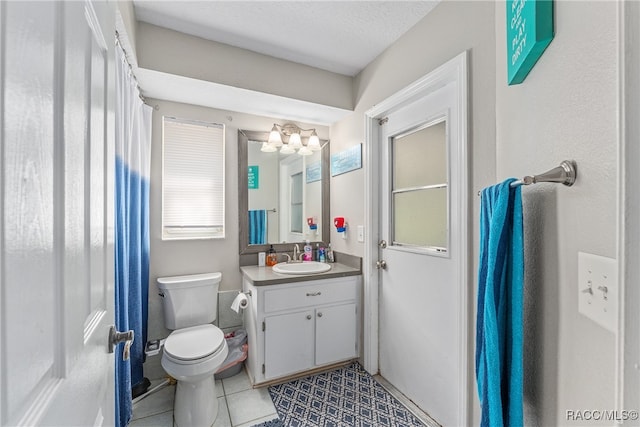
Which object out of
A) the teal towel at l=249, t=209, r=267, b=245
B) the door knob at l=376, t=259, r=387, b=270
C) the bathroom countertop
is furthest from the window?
the teal towel at l=249, t=209, r=267, b=245

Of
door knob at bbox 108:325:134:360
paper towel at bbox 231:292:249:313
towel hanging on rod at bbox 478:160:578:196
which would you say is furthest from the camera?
paper towel at bbox 231:292:249:313

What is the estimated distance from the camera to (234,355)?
205 cm

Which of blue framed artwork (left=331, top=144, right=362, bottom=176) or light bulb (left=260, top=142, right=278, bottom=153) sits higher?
light bulb (left=260, top=142, right=278, bottom=153)

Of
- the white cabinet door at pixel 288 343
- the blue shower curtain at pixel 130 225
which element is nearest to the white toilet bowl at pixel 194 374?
the blue shower curtain at pixel 130 225

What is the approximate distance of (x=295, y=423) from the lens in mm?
1632

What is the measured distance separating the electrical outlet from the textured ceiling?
5.25 ft

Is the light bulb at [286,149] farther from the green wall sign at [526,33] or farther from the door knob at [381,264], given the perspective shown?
the green wall sign at [526,33]

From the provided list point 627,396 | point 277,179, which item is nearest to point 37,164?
point 627,396

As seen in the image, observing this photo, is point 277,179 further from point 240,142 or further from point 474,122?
point 474,122

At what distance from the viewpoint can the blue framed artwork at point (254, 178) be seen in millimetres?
2408

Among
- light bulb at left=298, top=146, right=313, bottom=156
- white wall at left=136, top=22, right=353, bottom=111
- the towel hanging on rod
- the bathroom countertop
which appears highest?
white wall at left=136, top=22, right=353, bottom=111

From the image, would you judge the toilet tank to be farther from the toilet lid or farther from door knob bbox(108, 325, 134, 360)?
door knob bbox(108, 325, 134, 360)

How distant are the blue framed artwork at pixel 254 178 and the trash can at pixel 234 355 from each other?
1.24m

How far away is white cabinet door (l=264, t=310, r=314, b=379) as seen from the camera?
1921 millimetres
